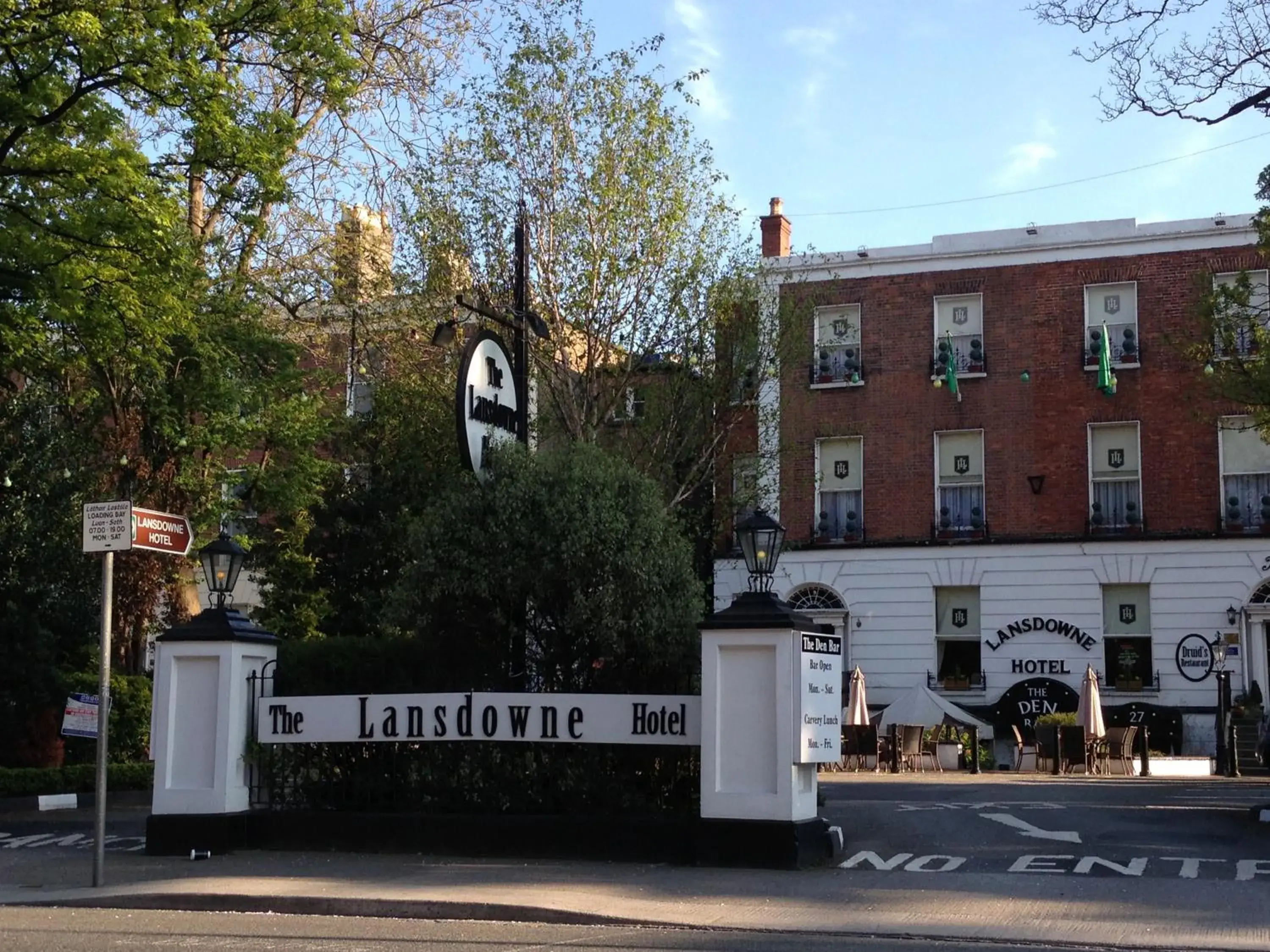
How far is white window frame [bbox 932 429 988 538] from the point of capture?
115 ft

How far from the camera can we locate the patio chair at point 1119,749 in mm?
27422

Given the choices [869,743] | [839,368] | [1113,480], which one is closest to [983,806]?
[869,743]

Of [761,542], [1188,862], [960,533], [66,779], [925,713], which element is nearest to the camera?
[1188,862]

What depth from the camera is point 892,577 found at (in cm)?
3531

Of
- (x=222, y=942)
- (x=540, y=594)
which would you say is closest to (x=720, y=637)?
(x=540, y=594)

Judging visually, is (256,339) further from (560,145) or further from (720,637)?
(720,637)

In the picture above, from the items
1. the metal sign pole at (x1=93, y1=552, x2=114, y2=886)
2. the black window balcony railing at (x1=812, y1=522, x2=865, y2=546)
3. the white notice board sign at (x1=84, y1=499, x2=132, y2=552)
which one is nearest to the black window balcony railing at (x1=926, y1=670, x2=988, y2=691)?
the black window balcony railing at (x1=812, y1=522, x2=865, y2=546)

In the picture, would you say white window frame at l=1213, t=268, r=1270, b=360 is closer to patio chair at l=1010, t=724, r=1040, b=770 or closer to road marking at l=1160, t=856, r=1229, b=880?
patio chair at l=1010, t=724, r=1040, b=770

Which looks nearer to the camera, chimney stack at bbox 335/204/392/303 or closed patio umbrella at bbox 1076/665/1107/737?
chimney stack at bbox 335/204/392/303

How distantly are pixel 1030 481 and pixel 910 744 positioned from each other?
9.14m

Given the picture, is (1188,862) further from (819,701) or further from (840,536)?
(840,536)

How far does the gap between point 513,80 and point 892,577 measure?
1911 centimetres

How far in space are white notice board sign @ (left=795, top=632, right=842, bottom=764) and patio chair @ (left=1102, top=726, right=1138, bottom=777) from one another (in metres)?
15.8

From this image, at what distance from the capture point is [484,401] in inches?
602
